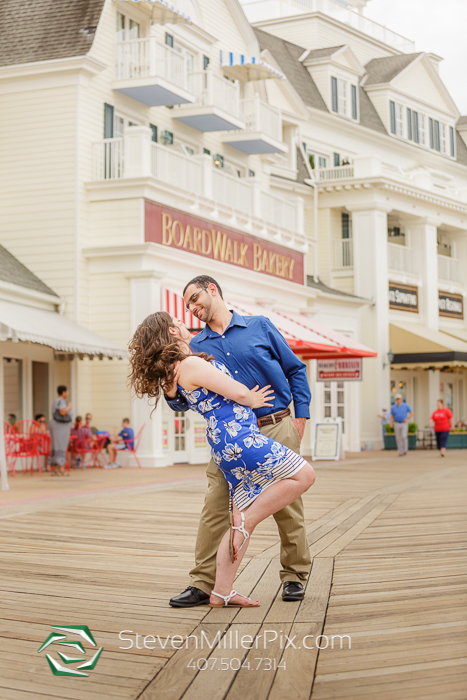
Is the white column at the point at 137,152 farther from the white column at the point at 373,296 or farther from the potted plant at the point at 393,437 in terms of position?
the potted plant at the point at 393,437

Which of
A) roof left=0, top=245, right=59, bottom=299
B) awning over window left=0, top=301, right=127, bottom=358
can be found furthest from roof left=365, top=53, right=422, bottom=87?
awning over window left=0, top=301, right=127, bottom=358

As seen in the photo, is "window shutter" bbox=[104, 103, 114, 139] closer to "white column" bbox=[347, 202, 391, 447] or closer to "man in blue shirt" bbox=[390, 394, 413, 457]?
"man in blue shirt" bbox=[390, 394, 413, 457]

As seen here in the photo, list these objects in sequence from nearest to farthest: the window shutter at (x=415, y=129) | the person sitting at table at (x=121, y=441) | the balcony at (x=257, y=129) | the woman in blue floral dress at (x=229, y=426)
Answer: the woman in blue floral dress at (x=229, y=426), the person sitting at table at (x=121, y=441), the balcony at (x=257, y=129), the window shutter at (x=415, y=129)

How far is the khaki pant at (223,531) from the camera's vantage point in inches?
196

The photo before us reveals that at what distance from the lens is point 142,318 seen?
713 inches

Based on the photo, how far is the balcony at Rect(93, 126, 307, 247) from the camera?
18359mm

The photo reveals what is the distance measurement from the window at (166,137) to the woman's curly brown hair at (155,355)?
17253 mm

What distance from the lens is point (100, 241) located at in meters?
18.5

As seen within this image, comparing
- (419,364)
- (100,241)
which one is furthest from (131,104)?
(419,364)

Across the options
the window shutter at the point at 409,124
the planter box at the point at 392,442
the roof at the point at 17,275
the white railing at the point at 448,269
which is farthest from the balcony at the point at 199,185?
the window shutter at the point at 409,124

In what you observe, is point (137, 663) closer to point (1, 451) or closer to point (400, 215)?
point (1, 451)

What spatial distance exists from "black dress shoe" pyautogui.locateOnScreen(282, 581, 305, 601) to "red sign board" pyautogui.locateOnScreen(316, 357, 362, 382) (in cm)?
1699

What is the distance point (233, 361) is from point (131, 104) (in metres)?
16.3

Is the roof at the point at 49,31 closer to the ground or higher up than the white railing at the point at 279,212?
higher up
